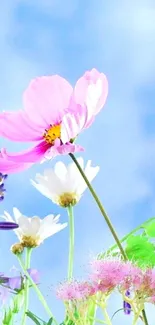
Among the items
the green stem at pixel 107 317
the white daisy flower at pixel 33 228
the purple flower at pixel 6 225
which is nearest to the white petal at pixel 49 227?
the white daisy flower at pixel 33 228

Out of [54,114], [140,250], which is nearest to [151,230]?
[140,250]

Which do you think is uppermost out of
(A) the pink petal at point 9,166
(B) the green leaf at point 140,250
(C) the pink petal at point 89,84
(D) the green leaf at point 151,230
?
(C) the pink petal at point 89,84

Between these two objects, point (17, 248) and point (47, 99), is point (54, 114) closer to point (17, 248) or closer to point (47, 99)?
point (47, 99)

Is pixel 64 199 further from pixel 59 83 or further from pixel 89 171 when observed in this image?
pixel 59 83

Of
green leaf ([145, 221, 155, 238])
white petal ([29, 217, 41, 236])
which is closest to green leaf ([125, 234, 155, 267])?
green leaf ([145, 221, 155, 238])

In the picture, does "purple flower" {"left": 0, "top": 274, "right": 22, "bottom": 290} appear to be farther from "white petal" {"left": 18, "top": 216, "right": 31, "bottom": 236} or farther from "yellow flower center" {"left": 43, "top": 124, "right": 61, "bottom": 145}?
"yellow flower center" {"left": 43, "top": 124, "right": 61, "bottom": 145}

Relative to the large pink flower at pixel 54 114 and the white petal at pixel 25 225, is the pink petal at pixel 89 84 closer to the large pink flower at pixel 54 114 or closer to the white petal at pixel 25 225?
the large pink flower at pixel 54 114
